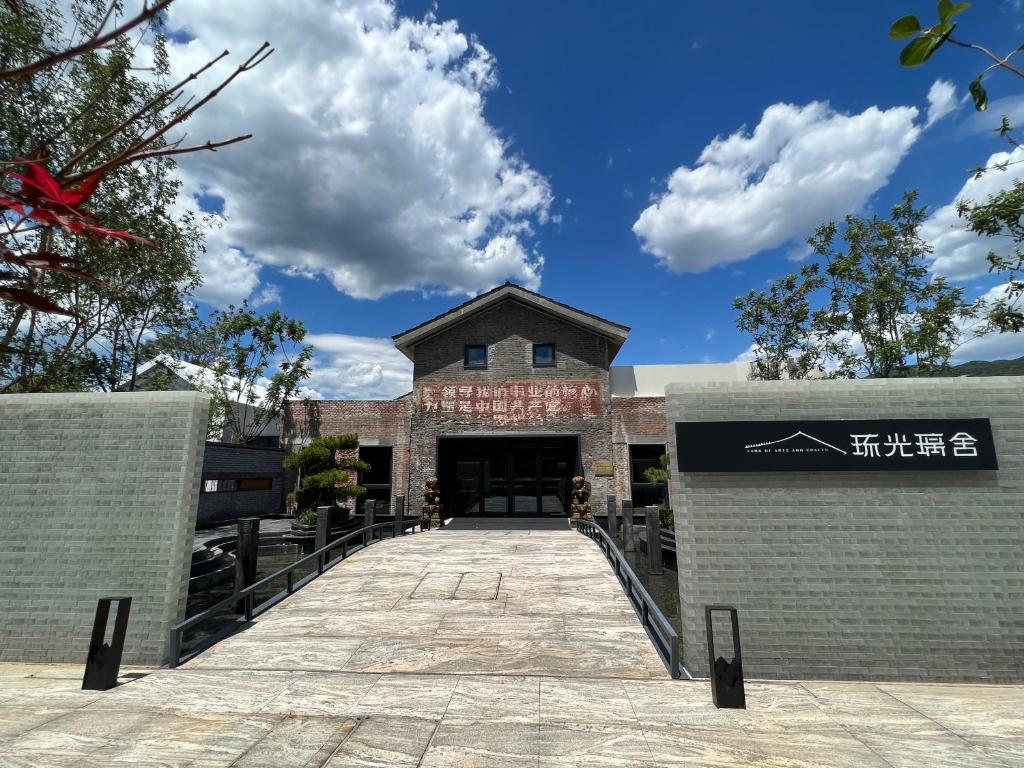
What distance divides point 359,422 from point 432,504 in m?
4.80

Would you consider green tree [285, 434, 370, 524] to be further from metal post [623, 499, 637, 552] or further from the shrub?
metal post [623, 499, 637, 552]

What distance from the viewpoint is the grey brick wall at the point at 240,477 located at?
63.5 feet

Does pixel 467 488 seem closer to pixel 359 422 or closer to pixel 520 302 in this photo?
pixel 359 422

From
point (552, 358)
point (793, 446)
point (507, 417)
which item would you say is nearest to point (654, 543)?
point (793, 446)

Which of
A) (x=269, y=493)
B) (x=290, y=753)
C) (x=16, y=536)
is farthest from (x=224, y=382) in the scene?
(x=290, y=753)

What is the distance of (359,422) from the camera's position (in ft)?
69.8

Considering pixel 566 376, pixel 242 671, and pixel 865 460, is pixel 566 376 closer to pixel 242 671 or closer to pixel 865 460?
pixel 865 460

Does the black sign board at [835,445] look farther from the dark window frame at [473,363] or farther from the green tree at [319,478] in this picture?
the dark window frame at [473,363]

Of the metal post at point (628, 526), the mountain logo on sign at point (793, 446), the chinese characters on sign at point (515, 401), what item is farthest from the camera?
the chinese characters on sign at point (515, 401)

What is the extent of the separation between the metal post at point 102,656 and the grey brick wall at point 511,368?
44.8 ft

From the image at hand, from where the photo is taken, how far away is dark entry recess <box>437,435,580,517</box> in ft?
67.3

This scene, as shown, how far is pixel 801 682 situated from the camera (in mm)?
5996

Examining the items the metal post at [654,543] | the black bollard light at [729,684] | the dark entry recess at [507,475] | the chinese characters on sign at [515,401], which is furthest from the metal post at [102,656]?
the chinese characters on sign at [515,401]

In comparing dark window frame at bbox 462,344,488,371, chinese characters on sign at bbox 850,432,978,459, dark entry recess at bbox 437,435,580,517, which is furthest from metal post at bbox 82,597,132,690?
dark window frame at bbox 462,344,488,371
